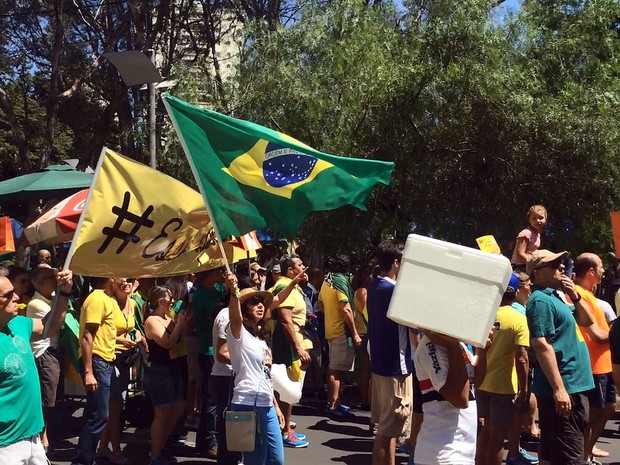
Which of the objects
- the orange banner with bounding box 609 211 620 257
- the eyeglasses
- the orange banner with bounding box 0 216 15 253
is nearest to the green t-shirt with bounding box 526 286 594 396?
the orange banner with bounding box 609 211 620 257

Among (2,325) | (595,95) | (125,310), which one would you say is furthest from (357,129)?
(2,325)

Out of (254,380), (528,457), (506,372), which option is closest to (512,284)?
(506,372)

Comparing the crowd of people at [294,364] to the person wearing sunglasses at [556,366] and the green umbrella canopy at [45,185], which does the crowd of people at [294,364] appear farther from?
the green umbrella canopy at [45,185]

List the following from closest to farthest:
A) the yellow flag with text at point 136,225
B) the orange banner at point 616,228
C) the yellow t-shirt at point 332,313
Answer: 1. the yellow flag with text at point 136,225
2. the orange banner at point 616,228
3. the yellow t-shirt at point 332,313

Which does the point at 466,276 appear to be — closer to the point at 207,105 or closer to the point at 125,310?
the point at 125,310

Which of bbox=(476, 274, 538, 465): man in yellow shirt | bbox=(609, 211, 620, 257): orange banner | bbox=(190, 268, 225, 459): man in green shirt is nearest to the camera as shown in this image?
bbox=(476, 274, 538, 465): man in yellow shirt

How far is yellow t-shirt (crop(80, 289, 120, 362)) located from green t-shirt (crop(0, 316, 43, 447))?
2.41m

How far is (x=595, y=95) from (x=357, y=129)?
3777mm

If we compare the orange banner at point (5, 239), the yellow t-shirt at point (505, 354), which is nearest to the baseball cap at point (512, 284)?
the yellow t-shirt at point (505, 354)

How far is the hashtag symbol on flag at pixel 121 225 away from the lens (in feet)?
18.6

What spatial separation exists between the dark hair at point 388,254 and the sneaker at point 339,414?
426cm

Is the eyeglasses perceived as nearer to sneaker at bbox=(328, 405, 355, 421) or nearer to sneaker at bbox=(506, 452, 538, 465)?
sneaker at bbox=(506, 452, 538, 465)

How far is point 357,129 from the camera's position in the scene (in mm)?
13758

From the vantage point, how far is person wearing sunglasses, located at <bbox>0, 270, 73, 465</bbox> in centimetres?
471
